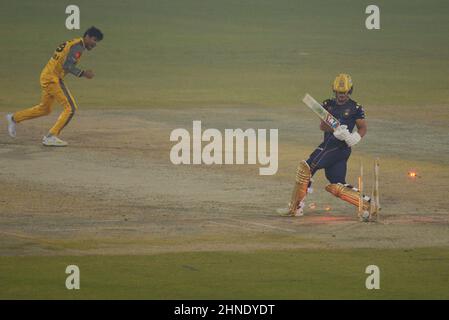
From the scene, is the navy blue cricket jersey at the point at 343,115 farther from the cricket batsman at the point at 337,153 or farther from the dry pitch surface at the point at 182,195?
the dry pitch surface at the point at 182,195

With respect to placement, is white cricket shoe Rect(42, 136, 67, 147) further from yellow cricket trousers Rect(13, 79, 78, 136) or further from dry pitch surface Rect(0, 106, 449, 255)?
dry pitch surface Rect(0, 106, 449, 255)

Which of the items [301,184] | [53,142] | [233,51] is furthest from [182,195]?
[233,51]

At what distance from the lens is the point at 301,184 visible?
20.1 meters

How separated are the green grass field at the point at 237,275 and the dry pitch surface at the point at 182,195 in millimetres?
498

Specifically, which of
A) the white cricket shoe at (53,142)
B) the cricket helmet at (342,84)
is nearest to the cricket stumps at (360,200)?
the cricket helmet at (342,84)

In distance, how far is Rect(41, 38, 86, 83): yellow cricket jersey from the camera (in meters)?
26.8

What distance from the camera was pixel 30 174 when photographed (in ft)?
78.3

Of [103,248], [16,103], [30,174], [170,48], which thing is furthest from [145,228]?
[170,48]

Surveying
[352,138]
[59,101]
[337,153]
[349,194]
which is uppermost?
[59,101]

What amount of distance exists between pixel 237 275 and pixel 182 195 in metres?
5.39

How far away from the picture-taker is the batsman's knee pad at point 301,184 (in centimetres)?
2014

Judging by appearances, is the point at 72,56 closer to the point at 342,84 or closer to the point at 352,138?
the point at 342,84

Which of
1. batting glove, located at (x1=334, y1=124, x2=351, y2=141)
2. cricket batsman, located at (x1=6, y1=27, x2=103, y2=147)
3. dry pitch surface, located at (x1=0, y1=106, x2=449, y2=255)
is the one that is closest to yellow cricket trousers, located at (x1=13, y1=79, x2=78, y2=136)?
cricket batsman, located at (x1=6, y1=27, x2=103, y2=147)

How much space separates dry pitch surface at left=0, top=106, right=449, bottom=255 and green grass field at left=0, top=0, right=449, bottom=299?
702 millimetres
